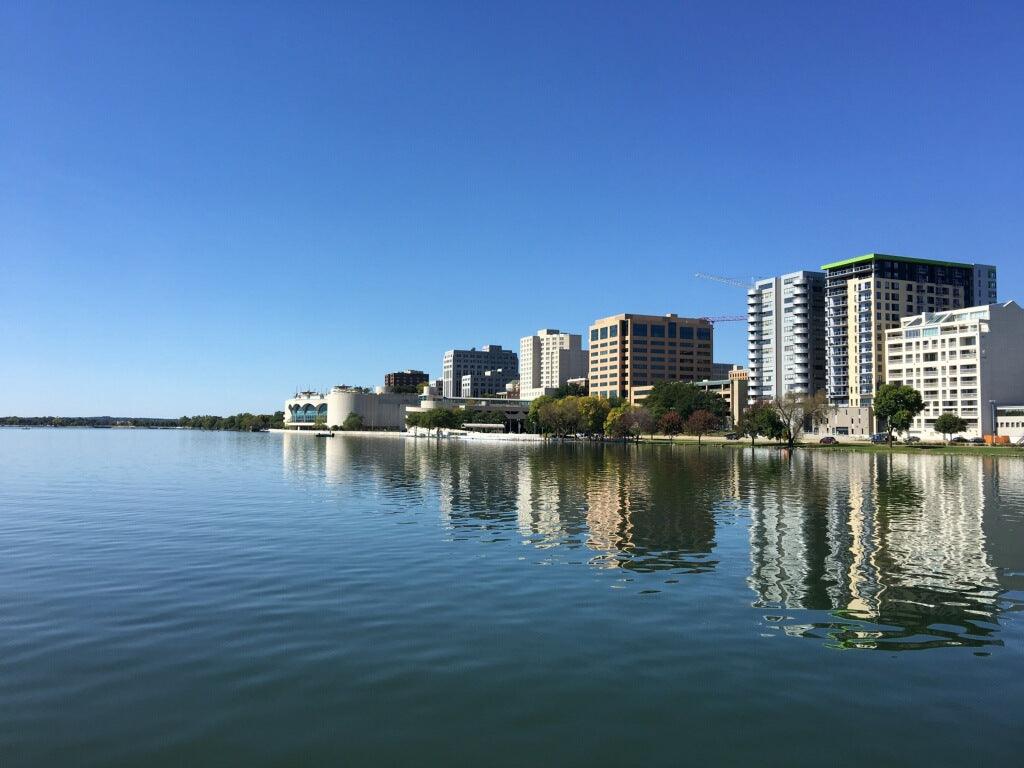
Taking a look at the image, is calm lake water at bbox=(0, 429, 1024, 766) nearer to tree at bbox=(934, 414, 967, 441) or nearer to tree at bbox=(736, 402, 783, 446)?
tree at bbox=(736, 402, 783, 446)

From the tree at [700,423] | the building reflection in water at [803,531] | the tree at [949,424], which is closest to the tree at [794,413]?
the tree at [700,423]

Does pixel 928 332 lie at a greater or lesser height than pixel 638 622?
greater

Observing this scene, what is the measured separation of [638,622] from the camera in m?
21.2

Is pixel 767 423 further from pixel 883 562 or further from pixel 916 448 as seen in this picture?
pixel 883 562

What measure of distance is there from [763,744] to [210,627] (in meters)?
14.5

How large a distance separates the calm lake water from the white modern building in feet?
514

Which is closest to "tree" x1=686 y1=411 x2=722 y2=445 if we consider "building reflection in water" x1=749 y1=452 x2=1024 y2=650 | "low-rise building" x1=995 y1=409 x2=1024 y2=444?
"low-rise building" x1=995 y1=409 x2=1024 y2=444

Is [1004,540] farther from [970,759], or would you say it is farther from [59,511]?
[59,511]

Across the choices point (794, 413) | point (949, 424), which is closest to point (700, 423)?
point (794, 413)

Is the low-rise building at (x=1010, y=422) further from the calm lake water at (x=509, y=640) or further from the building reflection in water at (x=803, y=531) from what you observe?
the calm lake water at (x=509, y=640)

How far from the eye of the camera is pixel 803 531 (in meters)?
39.3

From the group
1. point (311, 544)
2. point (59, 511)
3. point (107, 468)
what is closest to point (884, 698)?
point (311, 544)

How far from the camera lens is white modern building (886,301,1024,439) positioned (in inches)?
6964

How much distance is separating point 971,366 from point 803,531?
169004 mm
